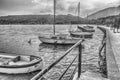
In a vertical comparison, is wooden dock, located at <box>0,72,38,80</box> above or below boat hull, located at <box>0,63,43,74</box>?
below

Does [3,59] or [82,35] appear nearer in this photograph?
[3,59]

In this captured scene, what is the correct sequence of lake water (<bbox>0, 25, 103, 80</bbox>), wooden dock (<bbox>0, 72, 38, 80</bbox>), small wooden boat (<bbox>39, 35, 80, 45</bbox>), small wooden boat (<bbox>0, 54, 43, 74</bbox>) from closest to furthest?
1. small wooden boat (<bbox>0, 54, 43, 74</bbox>)
2. wooden dock (<bbox>0, 72, 38, 80</bbox>)
3. lake water (<bbox>0, 25, 103, 80</bbox>)
4. small wooden boat (<bbox>39, 35, 80, 45</bbox>)

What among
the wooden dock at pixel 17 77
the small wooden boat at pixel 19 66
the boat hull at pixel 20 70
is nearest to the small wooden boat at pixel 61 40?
the small wooden boat at pixel 19 66

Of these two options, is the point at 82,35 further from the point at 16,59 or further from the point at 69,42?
the point at 16,59

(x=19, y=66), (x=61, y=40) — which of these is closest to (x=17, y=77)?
(x=19, y=66)

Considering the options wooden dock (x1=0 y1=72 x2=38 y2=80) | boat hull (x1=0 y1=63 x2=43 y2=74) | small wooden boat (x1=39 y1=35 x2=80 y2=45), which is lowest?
wooden dock (x1=0 y1=72 x2=38 y2=80)

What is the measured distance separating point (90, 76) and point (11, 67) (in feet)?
25.3

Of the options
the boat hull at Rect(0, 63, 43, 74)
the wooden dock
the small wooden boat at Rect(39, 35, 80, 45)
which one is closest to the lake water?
the wooden dock

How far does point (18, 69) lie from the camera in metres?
10.1

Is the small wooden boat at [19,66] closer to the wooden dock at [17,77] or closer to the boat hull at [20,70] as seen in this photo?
the boat hull at [20,70]

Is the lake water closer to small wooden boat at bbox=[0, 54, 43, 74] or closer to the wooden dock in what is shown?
the wooden dock

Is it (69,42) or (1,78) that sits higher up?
(69,42)

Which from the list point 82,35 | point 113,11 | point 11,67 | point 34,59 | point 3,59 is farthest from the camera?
point 82,35

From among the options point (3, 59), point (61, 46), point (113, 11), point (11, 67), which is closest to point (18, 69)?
point (11, 67)
